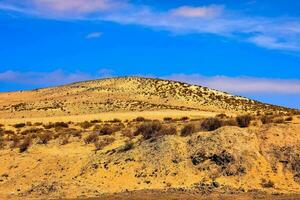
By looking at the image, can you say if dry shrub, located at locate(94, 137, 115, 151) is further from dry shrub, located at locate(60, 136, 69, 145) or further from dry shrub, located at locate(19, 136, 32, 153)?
dry shrub, located at locate(19, 136, 32, 153)

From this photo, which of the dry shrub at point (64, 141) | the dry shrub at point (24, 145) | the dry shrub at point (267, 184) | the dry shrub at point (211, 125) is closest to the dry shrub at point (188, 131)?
the dry shrub at point (211, 125)

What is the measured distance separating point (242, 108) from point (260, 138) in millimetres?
60019

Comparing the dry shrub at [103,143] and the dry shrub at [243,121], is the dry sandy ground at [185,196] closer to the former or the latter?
the dry shrub at [103,143]

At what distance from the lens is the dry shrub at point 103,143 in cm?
3631

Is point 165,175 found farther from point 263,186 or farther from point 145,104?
point 145,104

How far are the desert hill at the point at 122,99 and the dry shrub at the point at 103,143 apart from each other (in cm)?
4043

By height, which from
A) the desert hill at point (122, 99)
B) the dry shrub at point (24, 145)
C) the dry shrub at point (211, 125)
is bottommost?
the dry shrub at point (24, 145)

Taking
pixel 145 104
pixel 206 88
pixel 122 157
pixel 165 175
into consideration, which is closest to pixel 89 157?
pixel 122 157

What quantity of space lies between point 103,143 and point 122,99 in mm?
56502

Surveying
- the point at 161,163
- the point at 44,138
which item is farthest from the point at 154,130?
the point at 44,138

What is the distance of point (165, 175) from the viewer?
29.2m

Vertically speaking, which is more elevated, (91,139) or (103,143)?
(91,139)

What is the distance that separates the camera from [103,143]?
121 feet

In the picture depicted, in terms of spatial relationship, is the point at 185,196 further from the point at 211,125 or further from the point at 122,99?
the point at 122,99
